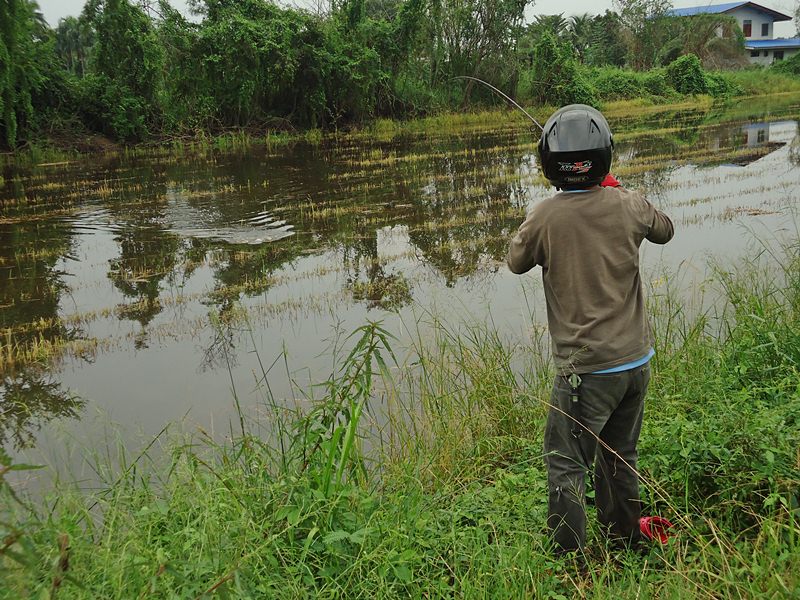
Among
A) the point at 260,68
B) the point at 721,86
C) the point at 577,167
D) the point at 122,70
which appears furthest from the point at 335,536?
the point at 721,86

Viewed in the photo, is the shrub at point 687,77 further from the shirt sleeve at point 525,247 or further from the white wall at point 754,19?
the shirt sleeve at point 525,247

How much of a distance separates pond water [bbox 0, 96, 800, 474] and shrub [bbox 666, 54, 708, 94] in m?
16.5

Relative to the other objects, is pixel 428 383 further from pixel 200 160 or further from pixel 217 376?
pixel 200 160

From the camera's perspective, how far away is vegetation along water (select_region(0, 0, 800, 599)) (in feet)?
6.81

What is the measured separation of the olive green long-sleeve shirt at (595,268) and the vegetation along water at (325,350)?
502mm

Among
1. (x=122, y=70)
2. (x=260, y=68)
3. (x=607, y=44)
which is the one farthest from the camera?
(x=607, y=44)

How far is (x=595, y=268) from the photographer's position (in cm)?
219

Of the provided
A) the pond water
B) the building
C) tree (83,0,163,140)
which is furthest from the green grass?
the building

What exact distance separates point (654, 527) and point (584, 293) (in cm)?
87

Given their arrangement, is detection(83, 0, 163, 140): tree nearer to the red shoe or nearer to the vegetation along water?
the vegetation along water

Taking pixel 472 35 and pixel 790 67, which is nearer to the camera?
pixel 472 35

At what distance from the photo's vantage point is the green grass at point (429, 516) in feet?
6.07

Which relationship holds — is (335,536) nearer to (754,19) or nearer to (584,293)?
(584,293)

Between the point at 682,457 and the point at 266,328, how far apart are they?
12.8 ft
